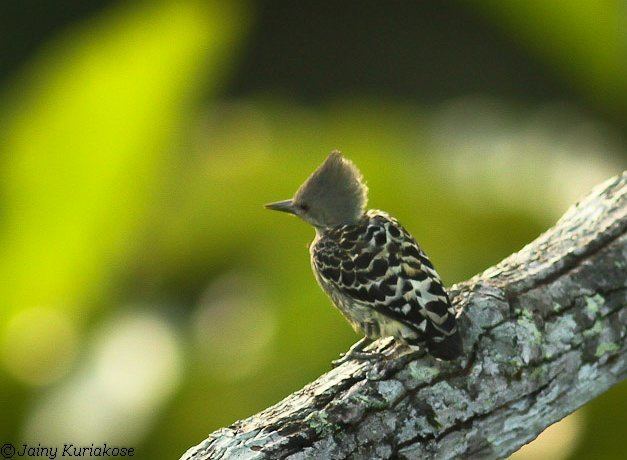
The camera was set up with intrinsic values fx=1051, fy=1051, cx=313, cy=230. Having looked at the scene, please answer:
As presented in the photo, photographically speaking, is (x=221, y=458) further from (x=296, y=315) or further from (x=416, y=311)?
(x=296, y=315)

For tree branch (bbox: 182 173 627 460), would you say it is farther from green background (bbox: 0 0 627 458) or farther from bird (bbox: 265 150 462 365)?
green background (bbox: 0 0 627 458)

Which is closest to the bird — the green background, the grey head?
the grey head

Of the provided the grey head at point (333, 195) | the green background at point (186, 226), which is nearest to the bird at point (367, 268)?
the grey head at point (333, 195)

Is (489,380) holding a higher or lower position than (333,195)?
lower

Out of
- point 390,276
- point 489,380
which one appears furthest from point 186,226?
point 489,380

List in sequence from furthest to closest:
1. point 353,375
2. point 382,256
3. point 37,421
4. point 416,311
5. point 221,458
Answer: point 37,421
point 382,256
point 416,311
point 353,375
point 221,458

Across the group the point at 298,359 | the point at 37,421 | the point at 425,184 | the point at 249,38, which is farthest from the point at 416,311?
the point at 249,38

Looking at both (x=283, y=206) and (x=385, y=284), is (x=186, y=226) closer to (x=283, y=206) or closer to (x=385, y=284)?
(x=283, y=206)

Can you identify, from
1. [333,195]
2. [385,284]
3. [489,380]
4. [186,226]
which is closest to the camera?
[489,380]
